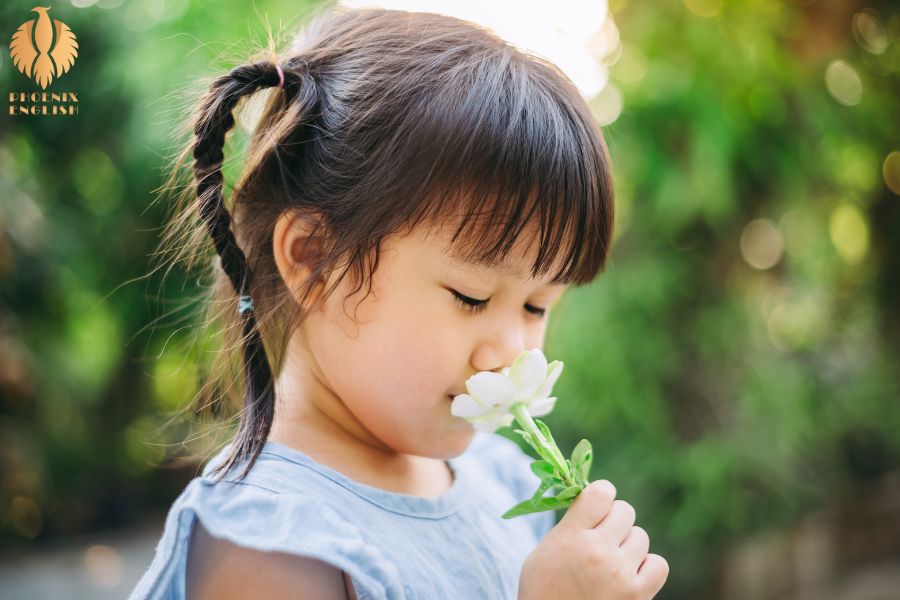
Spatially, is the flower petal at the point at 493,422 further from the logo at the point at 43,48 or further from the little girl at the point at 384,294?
A: the logo at the point at 43,48

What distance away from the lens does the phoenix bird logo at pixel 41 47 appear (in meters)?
1.81

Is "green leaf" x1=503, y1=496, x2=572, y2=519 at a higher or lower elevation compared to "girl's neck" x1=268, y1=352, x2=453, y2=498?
higher

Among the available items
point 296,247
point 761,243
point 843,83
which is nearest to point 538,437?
point 296,247

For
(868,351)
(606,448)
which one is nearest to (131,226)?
(606,448)

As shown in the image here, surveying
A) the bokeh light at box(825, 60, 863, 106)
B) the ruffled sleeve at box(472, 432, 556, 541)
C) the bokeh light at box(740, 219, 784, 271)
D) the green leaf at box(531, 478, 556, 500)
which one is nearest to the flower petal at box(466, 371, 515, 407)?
the green leaf at box(531, 478, 556, 500)

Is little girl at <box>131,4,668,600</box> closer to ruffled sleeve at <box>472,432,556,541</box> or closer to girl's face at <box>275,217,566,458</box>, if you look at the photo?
girl's face at <box>275,217,566,458</box>

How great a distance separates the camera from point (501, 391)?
3.20ft

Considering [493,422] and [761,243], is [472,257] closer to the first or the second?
[493,422]

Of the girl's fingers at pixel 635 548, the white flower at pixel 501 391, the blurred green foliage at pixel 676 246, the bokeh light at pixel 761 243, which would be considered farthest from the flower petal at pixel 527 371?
the bokeh light at pixel 761 243

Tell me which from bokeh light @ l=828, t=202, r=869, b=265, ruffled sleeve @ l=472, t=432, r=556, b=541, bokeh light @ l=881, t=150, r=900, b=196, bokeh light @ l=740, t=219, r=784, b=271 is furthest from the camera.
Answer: bokeh light @ l=881, t=150, r=900, b=196

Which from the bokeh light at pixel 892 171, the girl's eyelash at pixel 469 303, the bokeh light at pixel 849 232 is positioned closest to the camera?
the girl's eyelash at pixel 469 303

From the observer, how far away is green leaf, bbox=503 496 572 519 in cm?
94

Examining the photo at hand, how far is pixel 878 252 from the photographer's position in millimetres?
3059

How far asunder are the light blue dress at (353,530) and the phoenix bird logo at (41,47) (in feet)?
3.87
